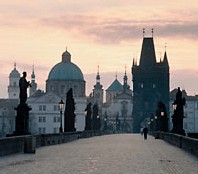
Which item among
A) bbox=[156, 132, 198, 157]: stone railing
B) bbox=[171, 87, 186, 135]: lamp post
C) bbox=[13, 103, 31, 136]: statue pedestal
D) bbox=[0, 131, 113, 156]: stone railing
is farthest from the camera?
bbox=[171, 87, 186, 135]: lamp post

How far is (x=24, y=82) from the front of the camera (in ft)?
156

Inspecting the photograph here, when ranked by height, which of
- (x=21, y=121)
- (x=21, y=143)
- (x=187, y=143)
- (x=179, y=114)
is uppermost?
(x=179, y=114)

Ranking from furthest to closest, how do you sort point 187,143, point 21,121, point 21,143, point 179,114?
point 179,114, point 21,121, point 187,143, point 21,143

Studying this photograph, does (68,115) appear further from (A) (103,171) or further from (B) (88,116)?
(A) (103,171)

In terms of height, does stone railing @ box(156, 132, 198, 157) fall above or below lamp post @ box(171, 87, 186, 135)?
below

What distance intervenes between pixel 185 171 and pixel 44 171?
195 inches

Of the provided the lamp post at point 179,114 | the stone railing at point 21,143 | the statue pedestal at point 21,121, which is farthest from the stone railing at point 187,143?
the statue pedestal at point 21,121

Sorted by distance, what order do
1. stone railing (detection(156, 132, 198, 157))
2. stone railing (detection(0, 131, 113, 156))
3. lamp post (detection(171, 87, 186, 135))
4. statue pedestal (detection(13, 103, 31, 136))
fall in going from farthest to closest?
lamp post (detection(171, 87, 186, 135)) < statue pedestal (detection(13, 103, 31, 136)) < stone railing (detection(156, 132, 198, 157)) < stone railing (detection(0, 131, 113, 156))

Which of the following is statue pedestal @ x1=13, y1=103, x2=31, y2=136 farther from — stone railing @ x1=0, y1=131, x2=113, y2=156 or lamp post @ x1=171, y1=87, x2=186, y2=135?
lamp post @ x1=171, y1=87, x2=186, y2=135

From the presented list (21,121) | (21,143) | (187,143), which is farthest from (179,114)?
(21,143)


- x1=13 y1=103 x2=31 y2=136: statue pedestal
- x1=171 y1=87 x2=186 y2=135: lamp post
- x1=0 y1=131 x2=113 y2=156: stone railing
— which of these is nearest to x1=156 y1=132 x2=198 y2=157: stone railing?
x1=171 y1=87 x2=186 y2=135: lamp post

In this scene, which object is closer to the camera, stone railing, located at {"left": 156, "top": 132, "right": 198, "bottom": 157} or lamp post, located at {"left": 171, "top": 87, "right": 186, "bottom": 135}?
stone railing, located at {"left": 156, "top": 132, "right": 198, "bottom": 157}

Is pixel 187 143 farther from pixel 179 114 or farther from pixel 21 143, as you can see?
pixel 179 114

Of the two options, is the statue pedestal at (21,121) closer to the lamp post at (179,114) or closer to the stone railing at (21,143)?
the stone railing at (21,143)
